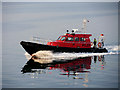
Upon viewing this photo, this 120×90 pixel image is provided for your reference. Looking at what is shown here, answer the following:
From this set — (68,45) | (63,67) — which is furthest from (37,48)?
(63,67)

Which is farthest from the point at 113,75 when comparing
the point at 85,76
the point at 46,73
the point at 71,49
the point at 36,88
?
the point at 71,49

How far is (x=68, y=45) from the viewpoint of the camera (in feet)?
56.1

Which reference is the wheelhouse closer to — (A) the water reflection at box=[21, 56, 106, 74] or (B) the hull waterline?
(B) the hull waterline

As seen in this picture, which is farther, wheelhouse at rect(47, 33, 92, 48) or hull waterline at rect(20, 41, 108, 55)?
wheelhouse at rect(47, 33, 92, 48)

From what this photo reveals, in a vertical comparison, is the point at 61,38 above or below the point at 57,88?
above

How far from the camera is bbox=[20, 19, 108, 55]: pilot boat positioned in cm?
1611

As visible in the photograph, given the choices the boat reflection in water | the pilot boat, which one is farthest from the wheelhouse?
the boat reflection in water

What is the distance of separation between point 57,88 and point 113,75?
307 centimetres

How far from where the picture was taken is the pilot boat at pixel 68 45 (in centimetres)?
1611

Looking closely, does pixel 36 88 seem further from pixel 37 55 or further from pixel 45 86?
pixel 37 55

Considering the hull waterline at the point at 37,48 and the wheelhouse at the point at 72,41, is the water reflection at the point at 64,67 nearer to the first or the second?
the hull waterline at the point at 37,48

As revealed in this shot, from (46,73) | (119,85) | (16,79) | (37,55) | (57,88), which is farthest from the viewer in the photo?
(37,55)

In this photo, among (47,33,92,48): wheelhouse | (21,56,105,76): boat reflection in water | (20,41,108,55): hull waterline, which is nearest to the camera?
(21,56,105,76): boat reflection in water

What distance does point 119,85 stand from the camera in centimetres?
905
